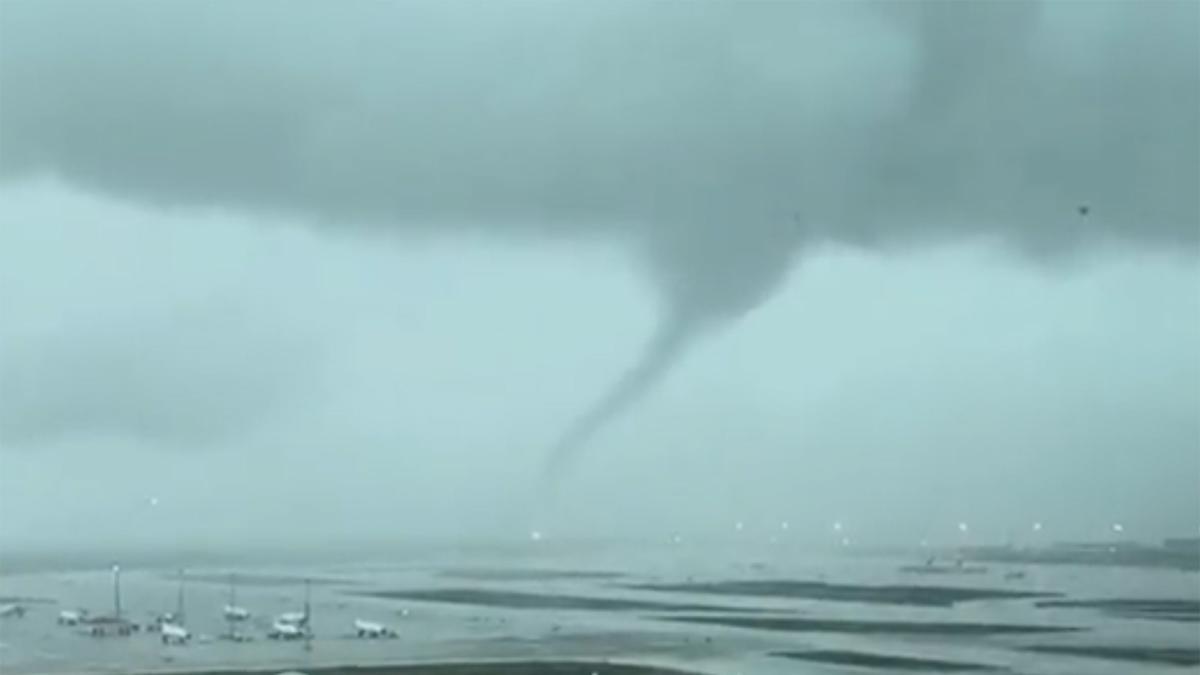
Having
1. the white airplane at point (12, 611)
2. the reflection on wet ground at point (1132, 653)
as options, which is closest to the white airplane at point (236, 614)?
the white airplane at point (12, 611)

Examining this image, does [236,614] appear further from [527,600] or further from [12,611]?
[527,600]

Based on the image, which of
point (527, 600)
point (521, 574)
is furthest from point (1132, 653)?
point (521, 574)

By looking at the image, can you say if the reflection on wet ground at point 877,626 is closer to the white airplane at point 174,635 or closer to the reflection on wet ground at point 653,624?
the reflection on wet ground at point 653,624

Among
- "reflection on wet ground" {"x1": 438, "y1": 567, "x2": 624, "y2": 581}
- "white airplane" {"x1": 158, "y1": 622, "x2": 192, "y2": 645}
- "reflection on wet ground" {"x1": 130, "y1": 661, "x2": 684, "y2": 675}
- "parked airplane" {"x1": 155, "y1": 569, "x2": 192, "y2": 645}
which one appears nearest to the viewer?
"reflection on wet ground" {"x1": 130, "y1": 661, "x2": 684, "y2": 675}

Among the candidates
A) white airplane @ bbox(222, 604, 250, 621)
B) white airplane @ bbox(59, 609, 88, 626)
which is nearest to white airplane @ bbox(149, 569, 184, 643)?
white airplane @ bbox(222, 604, 250, 621)

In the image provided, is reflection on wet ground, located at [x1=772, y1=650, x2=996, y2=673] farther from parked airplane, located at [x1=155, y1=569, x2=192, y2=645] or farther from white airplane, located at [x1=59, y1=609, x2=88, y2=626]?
white airplane, located at [x1=59, y1=609, x2=88, y2=626]

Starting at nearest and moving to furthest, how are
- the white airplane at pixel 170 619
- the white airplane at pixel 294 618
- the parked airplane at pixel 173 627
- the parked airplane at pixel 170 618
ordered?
the parked airplane at pixel 173 627 → the white airplane at pixel 294 618 → the white airplane at pixel 170 619 → the parked airplane at pixel 170 618

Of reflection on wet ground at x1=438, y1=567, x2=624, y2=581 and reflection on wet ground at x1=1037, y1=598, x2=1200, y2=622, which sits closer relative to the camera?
reflection on wet ground at x1=1037, y1=598, x2=1200, y2=622

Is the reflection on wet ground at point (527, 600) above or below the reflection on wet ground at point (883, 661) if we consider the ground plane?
above
